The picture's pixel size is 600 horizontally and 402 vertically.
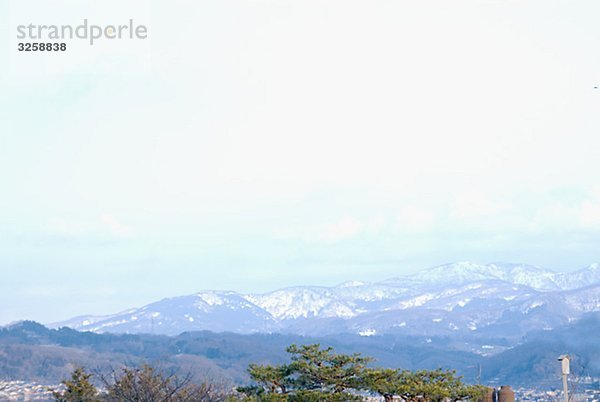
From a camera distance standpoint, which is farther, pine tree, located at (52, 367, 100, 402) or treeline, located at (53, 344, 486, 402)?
pine tree, located at (52, 367, 100, 402)

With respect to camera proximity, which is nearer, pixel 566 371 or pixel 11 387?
pixel 566 371

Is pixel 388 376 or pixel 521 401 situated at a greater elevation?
pixel 388 376

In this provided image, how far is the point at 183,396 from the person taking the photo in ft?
126

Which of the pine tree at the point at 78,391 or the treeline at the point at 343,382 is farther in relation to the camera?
the pine tree at the point at 78,391

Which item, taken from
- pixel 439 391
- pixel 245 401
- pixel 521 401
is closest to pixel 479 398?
pixel 439 391

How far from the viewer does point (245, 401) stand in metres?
23.5

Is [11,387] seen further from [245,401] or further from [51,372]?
[245,401]

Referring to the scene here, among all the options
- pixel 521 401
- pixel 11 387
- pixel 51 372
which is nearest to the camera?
pixel 521 401

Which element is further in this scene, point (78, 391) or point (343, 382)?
point (78, 391)

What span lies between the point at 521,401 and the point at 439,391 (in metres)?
131

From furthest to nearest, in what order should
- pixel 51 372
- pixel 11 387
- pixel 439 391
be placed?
pixel 51 372 < pixel 11 387 < pixel 439 391

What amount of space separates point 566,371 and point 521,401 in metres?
132

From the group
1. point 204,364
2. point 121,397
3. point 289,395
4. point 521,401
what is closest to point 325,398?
point 289,395

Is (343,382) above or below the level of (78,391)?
above
